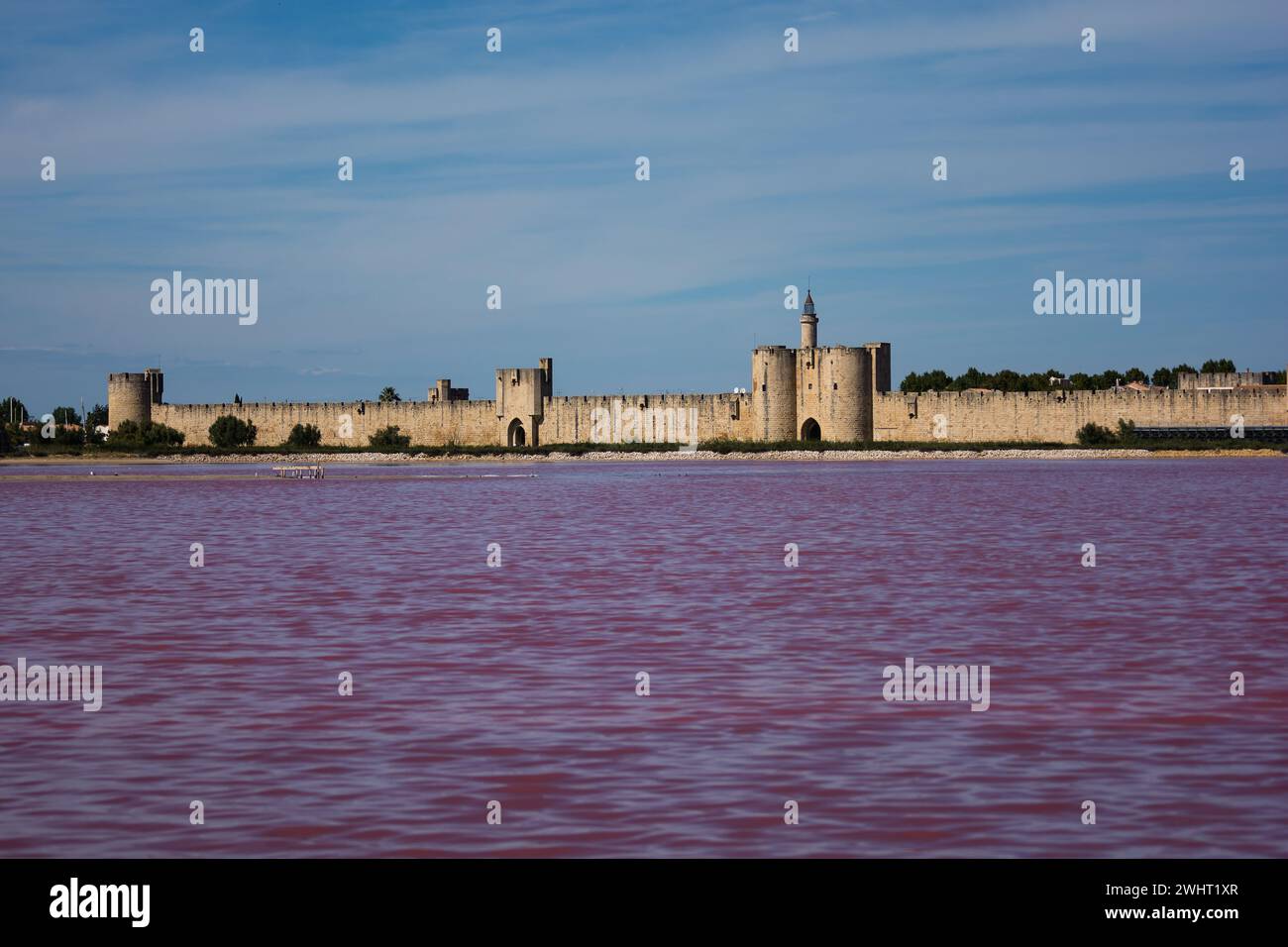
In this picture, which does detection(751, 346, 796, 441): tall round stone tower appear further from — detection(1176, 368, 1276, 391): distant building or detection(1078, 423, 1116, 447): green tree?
detection(1176, 368, 1276, 391): distant building

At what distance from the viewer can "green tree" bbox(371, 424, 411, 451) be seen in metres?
71.1

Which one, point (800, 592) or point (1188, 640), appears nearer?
point (1188, 640)

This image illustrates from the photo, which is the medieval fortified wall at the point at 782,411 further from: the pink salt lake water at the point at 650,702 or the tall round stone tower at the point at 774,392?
the pink salt lake water at the point at 650,702

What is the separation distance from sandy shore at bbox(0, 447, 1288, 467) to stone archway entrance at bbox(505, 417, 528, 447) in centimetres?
177

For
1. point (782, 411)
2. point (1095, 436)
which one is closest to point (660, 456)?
point (782, 411)

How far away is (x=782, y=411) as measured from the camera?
2581 inches

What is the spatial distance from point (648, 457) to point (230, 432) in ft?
62.7

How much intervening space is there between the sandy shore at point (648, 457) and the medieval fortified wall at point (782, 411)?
1.06 m

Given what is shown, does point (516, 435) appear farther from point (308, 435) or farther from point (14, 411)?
point (14, 411)

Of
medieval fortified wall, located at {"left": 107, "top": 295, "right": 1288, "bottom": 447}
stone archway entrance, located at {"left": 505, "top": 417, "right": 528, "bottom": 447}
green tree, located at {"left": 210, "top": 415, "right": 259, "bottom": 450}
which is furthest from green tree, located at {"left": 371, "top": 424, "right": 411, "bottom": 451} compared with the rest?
green tree, located at {"left": 210, "top": 415, "right": 259, "bottom": 450}
